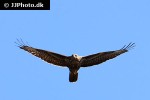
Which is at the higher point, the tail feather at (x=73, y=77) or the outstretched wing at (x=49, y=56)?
the outstretched wing at (x=49, y=56)

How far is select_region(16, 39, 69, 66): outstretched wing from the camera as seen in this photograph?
35719 mm

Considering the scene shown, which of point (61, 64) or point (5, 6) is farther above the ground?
point (5, 6)

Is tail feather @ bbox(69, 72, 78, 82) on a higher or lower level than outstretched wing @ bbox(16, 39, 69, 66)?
lower

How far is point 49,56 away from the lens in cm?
3591

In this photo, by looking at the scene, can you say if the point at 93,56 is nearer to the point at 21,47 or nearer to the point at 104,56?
the point at 104,56

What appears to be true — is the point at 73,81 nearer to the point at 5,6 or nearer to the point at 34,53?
the point at 34,53

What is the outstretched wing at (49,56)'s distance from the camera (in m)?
35.7

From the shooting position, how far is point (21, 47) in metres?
35.7

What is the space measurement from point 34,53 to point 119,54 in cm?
361

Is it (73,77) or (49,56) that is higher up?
(49,56)

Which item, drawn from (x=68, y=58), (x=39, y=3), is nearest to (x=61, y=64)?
(x=68, y=58)

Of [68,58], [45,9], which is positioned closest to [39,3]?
[45,9]

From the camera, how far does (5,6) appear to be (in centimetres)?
3600

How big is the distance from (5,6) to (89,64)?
420cm
